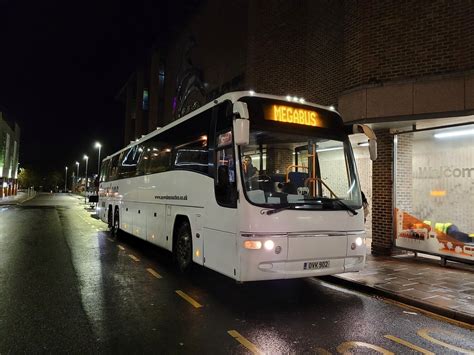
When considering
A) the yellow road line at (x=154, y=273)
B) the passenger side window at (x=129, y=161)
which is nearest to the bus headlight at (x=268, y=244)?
the yellow road line at (x=154, y=273)

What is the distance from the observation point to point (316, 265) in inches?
263

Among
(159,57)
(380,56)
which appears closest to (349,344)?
(380,56)

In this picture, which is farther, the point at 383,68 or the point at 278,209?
the point at 383,68

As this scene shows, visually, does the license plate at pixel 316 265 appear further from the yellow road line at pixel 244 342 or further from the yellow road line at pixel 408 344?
the yellow road line at pixel 244 342

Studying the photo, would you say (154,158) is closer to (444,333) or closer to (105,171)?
(444,333)

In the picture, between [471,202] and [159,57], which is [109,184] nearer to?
[471,202]

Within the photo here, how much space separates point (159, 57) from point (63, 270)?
33.2 metres

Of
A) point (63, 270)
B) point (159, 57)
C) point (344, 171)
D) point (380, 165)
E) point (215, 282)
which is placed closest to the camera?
point (344, 171)

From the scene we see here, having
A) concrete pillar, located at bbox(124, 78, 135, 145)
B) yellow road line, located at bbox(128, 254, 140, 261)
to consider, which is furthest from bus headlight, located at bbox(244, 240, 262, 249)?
concrete pillar, located at bbox(124, 78, 135, 145)

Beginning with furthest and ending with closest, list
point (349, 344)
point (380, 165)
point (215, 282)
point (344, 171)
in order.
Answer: point (380, 165)
point (215, 282)
point (344, 171)
point (349, 344)

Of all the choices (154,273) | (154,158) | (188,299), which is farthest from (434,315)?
(154,158)

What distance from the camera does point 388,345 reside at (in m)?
4.96

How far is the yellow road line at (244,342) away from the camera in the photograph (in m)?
4.66

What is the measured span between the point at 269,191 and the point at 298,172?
2.93ft
